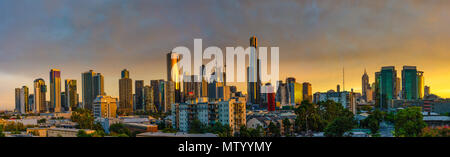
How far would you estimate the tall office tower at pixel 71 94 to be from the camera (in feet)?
131

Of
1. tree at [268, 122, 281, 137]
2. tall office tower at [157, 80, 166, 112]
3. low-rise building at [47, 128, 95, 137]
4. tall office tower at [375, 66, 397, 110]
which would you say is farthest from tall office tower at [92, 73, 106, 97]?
tree at [268, 122, 281, 137]

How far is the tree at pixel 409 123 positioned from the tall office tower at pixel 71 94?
39260 mm

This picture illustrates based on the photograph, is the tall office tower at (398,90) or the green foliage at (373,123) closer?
the green foliage at (373,123)

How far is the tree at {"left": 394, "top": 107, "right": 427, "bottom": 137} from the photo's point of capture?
262 inches

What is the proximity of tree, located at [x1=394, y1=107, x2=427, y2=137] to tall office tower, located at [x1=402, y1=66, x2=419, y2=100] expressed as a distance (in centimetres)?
2829

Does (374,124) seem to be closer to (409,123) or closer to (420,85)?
(409,123)

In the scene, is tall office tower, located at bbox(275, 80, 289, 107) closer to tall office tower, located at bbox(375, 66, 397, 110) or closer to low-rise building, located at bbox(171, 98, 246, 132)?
tall office tower, located at bbox(375, 66, 397, 110)

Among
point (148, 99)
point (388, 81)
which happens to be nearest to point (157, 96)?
point (148, 99)

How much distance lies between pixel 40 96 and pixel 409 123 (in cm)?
4330

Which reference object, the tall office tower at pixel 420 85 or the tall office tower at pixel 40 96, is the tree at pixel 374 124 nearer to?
the tall office tower at pixel 420 85

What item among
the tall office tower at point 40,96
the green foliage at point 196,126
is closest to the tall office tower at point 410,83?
the green foliage at point 196,126

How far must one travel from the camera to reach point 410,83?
106 ft
